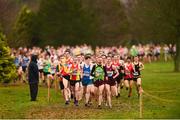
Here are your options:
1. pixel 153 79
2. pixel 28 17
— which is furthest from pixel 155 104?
pixel 28 17

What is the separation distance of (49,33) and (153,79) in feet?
116

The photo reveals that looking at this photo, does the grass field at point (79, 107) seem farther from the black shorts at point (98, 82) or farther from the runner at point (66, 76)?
the black shorts at point (98, 82)

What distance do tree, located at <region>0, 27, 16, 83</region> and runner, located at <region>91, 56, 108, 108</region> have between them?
12.2m

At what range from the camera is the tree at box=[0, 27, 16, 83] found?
35.7m

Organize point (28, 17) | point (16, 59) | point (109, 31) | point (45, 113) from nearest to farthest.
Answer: point (45, 113)
point (16, 59)
point (28, 17)
point (109, 31)

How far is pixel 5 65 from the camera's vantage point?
36031 mm

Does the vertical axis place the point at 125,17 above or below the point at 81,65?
above

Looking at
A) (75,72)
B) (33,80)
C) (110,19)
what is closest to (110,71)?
(75,72)

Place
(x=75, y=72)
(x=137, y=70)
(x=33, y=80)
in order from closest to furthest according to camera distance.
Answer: (x=75, y=72), (x=33, y=80), (x=137, y=70)

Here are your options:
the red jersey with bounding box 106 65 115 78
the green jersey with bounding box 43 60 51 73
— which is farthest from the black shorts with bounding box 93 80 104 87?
the green jersey with bounding box 43 60 51 73

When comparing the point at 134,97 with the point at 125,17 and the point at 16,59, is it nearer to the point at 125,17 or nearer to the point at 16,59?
the point at 16,59

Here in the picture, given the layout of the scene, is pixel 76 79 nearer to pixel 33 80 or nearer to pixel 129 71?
pixel 33 80

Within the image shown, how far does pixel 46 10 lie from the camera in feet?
250

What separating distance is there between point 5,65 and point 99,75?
12990mm
